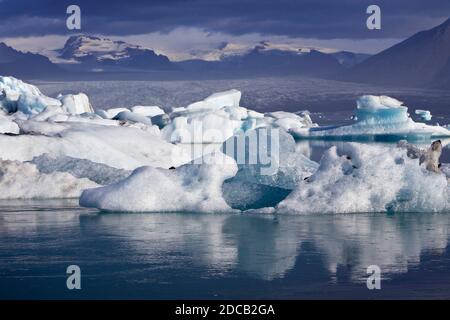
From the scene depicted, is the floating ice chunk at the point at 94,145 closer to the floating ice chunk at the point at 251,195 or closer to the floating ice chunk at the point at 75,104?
the floating ice chunk at the point at 251,195

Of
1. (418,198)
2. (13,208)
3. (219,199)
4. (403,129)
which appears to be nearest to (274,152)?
(219,199)

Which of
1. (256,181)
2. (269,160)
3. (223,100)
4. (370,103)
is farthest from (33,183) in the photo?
(223,100)

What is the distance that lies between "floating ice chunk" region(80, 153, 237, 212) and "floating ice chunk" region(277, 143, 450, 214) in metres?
0.85

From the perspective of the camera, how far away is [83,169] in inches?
555

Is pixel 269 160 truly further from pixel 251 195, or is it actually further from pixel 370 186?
pixel 370 186

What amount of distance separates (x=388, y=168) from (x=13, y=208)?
4.88 m

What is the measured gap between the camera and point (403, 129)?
35.5 meters

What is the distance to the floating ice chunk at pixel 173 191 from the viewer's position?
34.4ft

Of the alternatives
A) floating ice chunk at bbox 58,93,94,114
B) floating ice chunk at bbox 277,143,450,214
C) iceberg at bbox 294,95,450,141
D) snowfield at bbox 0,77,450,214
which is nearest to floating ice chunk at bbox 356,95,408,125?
iceberg at bbox 294,95,450,141

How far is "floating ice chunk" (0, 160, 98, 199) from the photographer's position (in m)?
13.0

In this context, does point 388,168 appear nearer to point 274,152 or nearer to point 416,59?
point 274,152
